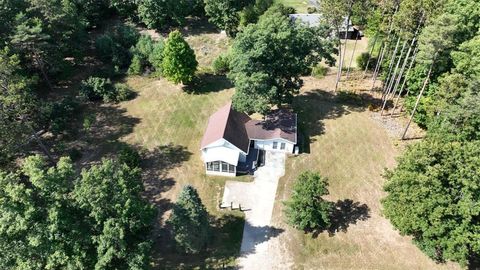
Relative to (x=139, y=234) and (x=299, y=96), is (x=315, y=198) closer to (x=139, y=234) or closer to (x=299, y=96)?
(x=139, y=234)

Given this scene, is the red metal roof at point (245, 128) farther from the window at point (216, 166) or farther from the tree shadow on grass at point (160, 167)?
the tree shadow on grass at point (160, 167)

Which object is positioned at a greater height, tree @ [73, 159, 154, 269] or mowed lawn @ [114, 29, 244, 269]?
tree @ [73, 159, 154, 269]

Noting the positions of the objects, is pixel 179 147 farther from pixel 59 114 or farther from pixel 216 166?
pixel 59 114

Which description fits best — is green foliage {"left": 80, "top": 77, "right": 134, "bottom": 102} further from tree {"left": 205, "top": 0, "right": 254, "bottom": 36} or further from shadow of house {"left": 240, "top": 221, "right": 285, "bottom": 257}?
shadow of house {"left": 240, "top": 221, "right": 285, "bottom": 257}

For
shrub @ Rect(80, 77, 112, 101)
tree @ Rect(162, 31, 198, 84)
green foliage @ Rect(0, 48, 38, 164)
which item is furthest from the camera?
shrub @ Rect(80, 77, 112, 101)

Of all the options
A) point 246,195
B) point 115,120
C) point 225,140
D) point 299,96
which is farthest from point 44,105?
point 299,96

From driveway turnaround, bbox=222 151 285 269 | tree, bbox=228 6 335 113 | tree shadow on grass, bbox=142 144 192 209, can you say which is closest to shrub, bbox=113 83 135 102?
tree shadow on grass, bbox=142 144 192 209

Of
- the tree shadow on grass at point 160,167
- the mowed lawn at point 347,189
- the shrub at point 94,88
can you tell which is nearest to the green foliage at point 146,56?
the shrub at point 94,88
